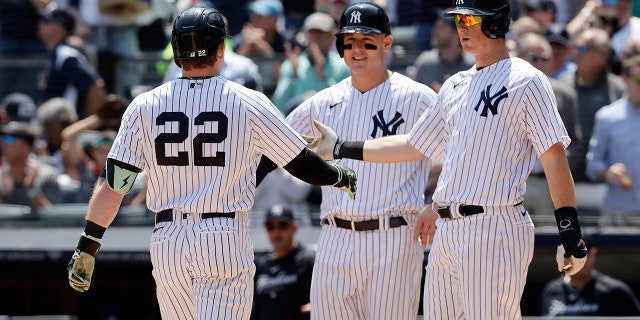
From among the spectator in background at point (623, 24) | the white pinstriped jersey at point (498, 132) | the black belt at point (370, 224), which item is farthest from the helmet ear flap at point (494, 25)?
the spectator in background at point (623, 24)

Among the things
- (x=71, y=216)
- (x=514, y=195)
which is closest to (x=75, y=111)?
(x=71, y=216)

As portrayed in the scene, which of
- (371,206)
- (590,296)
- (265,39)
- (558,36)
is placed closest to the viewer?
(371,206)

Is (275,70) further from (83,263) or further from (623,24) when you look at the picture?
(83,263)

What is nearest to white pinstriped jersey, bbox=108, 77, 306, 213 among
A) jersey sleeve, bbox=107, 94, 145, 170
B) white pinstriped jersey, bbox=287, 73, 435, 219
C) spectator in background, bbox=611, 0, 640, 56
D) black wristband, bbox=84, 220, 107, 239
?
jersey sleeve, bbox=107, 94, 145, 170

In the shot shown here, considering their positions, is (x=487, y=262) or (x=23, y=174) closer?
(x=487, y=262)

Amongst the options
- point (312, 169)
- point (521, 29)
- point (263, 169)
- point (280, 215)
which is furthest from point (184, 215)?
point (521, 29)

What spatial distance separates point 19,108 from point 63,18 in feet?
2.74

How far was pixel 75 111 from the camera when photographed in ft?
28.6

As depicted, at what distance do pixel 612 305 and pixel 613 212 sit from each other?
26.6 inches

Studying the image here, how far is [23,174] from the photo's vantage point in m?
8.17

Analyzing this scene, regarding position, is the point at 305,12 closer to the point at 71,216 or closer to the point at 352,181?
the point at 71,216

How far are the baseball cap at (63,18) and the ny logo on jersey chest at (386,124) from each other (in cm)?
453

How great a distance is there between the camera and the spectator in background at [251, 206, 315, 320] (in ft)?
23.4

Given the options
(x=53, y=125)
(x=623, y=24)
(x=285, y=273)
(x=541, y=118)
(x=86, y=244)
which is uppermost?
(x=623, y=24)
